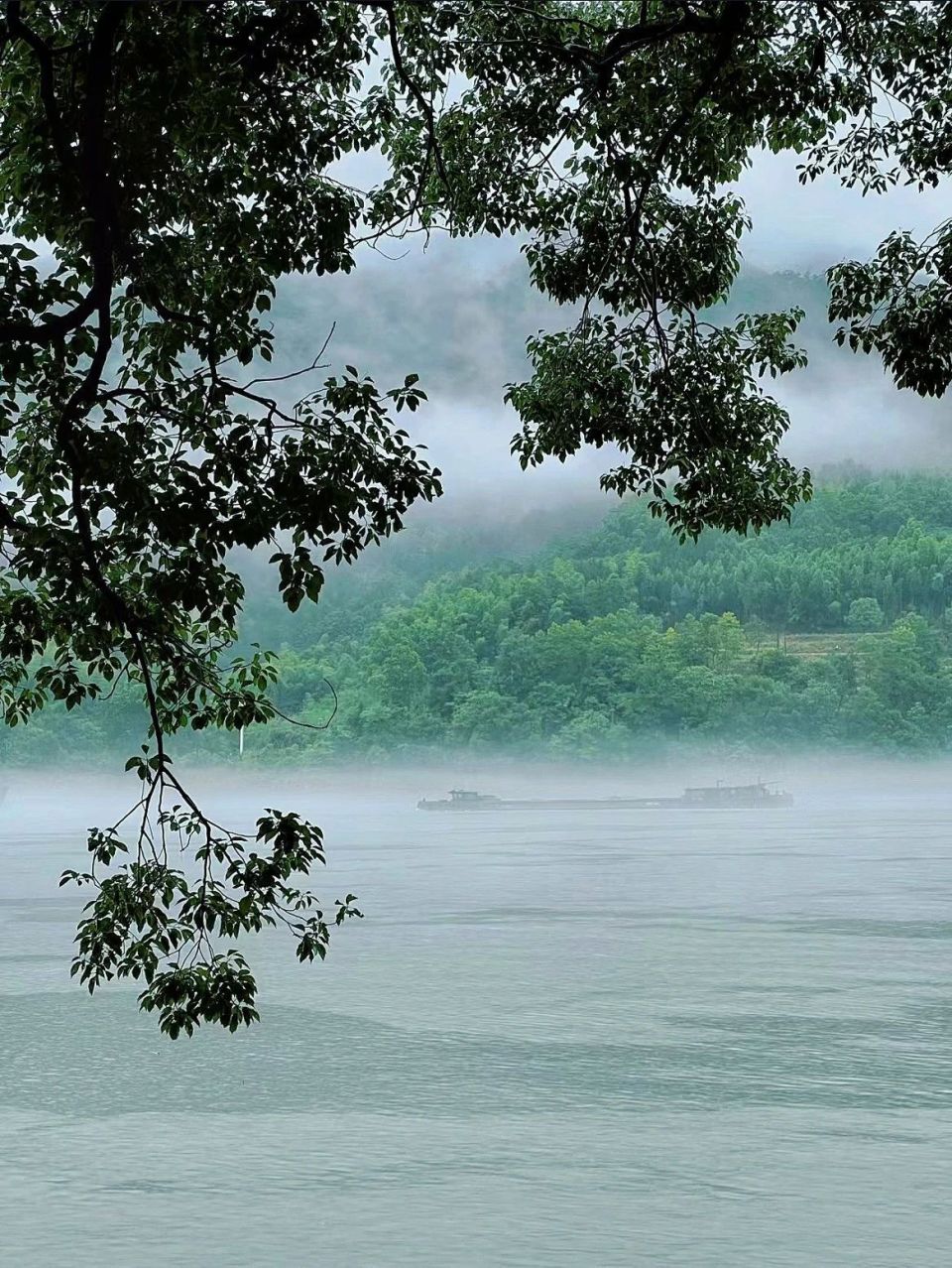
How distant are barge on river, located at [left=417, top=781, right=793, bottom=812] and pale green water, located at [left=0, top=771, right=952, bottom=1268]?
211 ft

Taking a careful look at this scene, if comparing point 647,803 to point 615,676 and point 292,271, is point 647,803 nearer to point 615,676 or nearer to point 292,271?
point 615,676

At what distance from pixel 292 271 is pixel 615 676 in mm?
118927

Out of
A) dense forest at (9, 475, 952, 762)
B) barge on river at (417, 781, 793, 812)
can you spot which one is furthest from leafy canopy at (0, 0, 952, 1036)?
dense forest at (9, 475, 952, 762)

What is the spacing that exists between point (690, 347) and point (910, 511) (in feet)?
614

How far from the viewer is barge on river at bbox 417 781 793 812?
96875 mm

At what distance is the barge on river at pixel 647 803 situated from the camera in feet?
318

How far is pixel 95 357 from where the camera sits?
7.84m

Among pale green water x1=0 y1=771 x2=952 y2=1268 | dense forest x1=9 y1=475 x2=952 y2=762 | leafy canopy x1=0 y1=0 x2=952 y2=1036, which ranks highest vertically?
dense forest x1=9 y1=475 x2=952 y2=762

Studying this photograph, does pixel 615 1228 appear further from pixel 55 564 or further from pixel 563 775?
pixel 563 775

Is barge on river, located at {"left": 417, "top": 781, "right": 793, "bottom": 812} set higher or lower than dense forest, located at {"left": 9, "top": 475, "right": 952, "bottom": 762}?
lower

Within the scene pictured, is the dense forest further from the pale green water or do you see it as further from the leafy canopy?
the leafy canopy

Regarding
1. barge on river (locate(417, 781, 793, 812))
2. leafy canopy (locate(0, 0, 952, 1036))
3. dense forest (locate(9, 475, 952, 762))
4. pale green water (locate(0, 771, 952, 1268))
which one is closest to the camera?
leafy canopy (locate(0, 0, 952, 1036))

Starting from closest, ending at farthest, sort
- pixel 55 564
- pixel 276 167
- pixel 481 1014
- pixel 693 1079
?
pixel 55 564 < pixel 276 167 < pixel 693 1079 < pixel 481 1014

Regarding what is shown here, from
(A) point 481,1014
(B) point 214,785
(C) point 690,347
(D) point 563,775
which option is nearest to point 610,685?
(D) point 563,775
